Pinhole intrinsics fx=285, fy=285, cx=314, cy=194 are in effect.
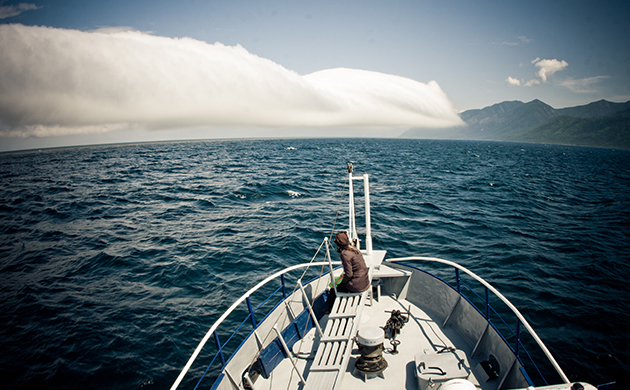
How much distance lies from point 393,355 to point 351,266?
2.22m

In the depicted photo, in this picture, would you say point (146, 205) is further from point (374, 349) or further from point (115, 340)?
point (374, 349)

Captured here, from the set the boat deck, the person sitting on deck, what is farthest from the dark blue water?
the person sitting on deck

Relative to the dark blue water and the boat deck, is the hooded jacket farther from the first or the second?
the dark blue water

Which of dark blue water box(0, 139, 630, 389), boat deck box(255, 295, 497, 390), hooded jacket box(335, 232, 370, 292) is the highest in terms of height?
hooded jacket box(335, 232, 370, 292)

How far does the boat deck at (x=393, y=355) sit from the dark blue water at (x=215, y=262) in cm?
535

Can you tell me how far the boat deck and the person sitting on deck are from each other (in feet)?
4.39

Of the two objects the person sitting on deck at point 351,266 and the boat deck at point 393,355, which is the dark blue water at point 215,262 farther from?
the person sitting on deck at point 351,266

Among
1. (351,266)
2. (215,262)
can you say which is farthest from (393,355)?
(215,262)

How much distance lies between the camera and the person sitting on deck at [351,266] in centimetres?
680

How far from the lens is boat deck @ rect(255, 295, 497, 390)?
5.84m

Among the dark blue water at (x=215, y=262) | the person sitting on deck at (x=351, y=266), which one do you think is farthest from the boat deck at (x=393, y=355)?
the dark blue water at (x=215, y=262)

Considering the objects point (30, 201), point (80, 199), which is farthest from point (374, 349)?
point (30, 201)

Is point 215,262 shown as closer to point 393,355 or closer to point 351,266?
point 351,266

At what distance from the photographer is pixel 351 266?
693 cm
